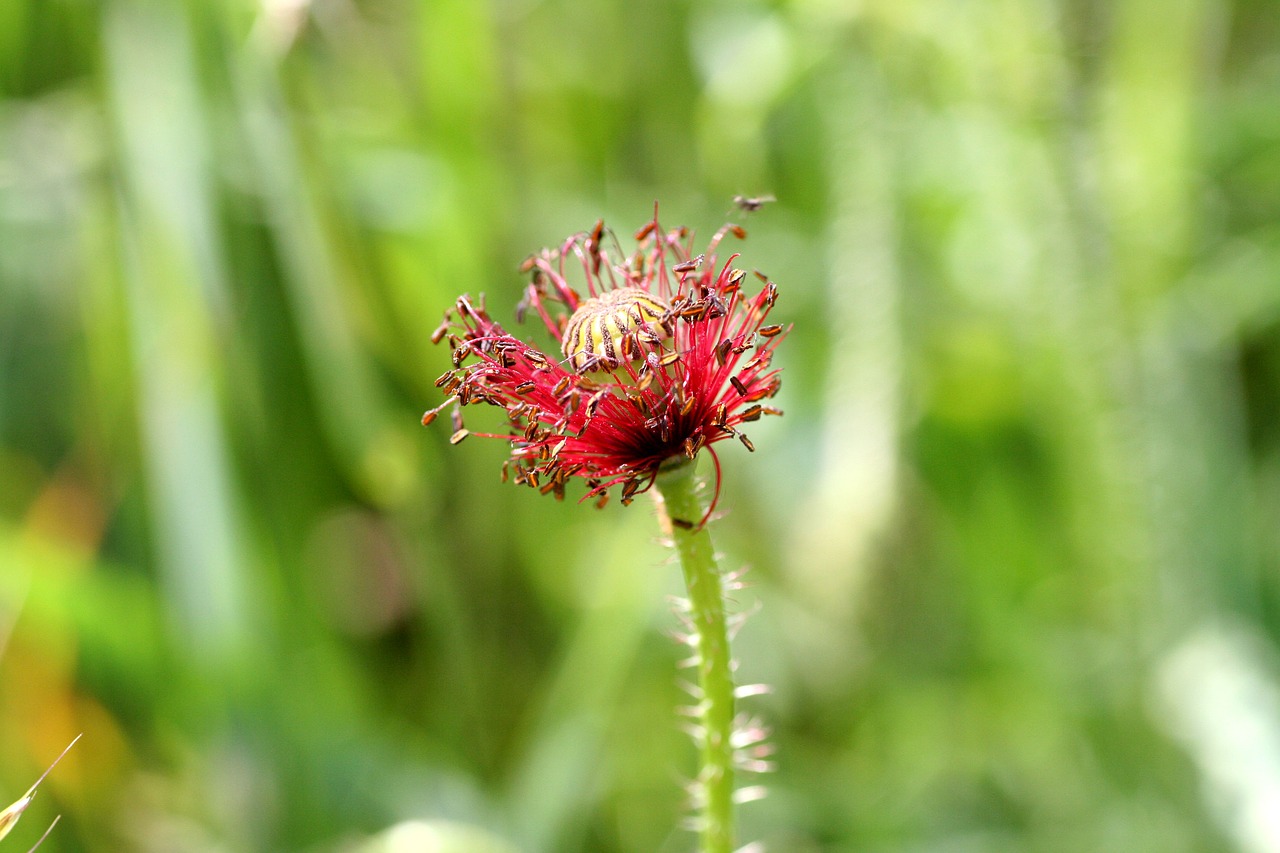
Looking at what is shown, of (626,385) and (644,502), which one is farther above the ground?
(644,502)

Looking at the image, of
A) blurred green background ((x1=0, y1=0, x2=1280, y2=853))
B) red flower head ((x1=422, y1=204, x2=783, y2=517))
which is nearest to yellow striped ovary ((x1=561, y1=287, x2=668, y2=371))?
red flower head ((x1=422, y1=204, x2=783, y2=517))

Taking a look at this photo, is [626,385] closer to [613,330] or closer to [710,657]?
[613,330]

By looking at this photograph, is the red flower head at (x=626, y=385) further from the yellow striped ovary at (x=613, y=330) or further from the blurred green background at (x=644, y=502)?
the blurred green background at (x=644, y=502)

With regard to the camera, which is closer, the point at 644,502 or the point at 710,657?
the point at 710,657

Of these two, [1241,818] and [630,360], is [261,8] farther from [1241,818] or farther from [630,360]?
[1241,818]

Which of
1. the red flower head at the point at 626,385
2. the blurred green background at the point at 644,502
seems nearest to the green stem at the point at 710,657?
the red flower head at the point at 626,385

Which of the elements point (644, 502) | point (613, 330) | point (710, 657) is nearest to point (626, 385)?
point (613, 330)

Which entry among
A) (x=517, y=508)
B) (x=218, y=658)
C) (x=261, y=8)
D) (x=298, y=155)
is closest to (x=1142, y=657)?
(x=517, y=508)

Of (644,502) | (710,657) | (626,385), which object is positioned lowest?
(710,657)
